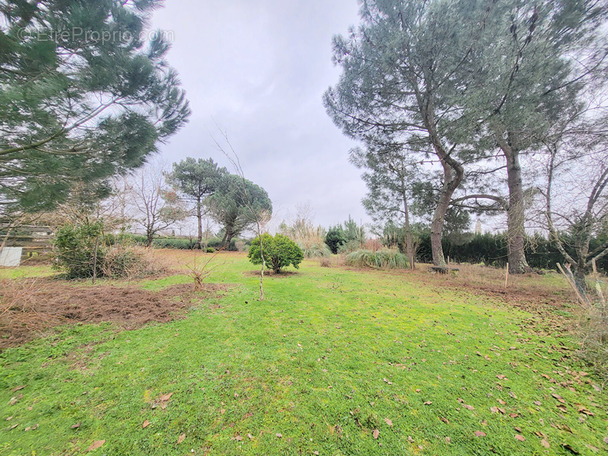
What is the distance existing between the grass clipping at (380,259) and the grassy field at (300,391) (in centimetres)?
580

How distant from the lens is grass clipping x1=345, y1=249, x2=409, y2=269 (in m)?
8.58

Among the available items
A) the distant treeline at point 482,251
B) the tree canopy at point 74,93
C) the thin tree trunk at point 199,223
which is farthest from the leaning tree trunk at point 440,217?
the thin tree trunk at point 199,223

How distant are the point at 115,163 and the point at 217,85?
5.24m

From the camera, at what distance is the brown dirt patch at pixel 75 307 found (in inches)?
89.8

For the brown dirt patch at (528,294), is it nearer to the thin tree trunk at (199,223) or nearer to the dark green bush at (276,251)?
the dark green bush at (276,251)

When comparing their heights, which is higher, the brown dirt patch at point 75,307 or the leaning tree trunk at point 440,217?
the leaning tree trunk at point 440,217

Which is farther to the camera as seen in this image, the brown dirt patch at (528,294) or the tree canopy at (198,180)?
the tree canopy at (198,180)

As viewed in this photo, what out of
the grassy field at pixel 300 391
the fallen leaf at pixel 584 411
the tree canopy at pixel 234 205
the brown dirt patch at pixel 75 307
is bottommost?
the fallen leaf at pixel 584 411

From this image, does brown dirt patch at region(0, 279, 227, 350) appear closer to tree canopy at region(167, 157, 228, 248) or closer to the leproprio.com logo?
the leproprio.com logo

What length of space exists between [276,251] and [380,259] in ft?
15.2

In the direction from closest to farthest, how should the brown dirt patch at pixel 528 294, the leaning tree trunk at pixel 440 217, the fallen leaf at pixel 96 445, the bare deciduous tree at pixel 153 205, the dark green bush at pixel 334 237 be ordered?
the fallen leaf at pixel 96 445 < the brown dirt patch at pixel 528 294 < the leaning tree trunk at pixel 440 217 < the bare deciduous tree at pixel 153 205 < the dark green bush at pixel 334 237

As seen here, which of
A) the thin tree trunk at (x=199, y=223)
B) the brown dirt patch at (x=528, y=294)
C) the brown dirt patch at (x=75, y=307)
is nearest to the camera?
the brown dirt patch at (x=75, y=307)

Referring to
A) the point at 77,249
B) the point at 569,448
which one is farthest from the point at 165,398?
the point at 77,249

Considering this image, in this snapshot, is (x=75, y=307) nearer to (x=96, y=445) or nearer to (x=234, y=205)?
(x=96, y=445)
